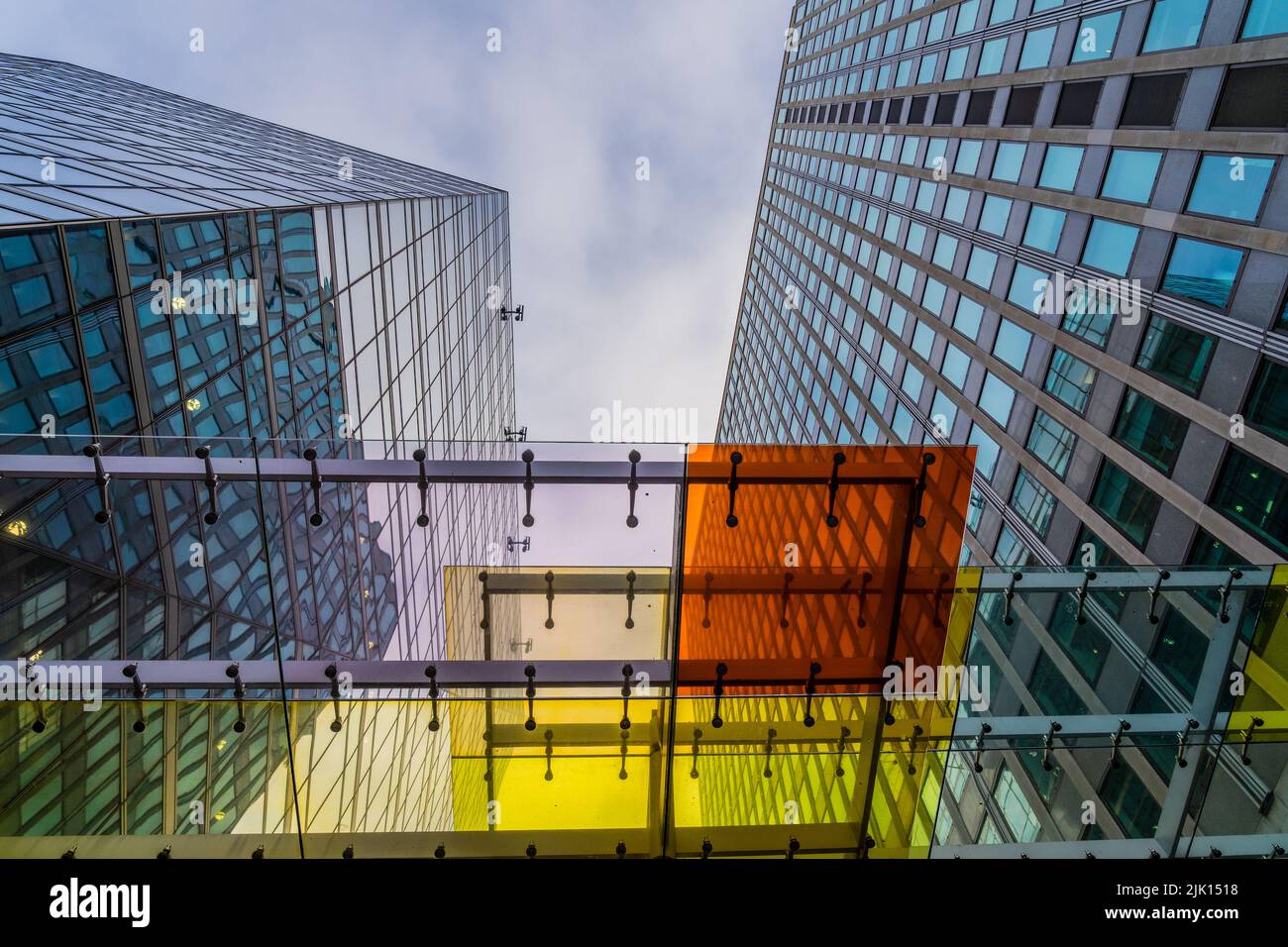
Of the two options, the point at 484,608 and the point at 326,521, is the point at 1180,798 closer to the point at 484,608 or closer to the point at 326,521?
the point at 484,608

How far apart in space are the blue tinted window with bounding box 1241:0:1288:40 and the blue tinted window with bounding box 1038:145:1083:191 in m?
6.15

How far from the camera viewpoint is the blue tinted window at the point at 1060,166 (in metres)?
22.0

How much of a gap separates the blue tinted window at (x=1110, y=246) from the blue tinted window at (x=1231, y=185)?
201cm

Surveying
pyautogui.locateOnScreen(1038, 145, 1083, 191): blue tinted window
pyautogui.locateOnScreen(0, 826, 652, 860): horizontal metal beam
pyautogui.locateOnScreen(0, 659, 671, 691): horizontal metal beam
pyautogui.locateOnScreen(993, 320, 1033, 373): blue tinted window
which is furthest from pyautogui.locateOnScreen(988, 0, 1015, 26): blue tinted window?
pyautogui.locateOnScreen(0, 826, 652, 860): horizontal metal beam

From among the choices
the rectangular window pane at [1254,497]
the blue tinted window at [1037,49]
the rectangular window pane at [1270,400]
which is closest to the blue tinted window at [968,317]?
the blue tinted window at [1037,49]

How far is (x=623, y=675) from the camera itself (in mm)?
7254

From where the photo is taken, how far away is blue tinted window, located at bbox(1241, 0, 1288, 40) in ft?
48.4

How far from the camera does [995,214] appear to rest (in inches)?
1049

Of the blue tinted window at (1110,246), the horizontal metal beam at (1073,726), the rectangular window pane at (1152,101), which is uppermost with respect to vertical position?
the rectangular window pane at (1152,101)

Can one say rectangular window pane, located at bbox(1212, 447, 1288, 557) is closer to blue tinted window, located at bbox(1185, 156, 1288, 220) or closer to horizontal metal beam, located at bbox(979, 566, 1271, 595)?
blue tinted window, located at bbox(1185, 156, 1288, 220)

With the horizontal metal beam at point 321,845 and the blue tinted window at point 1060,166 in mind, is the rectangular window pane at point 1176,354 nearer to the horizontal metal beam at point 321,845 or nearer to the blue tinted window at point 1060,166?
the blue tinted window at point 1060,166

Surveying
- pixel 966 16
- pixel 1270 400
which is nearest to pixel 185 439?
pixel 1270 400
